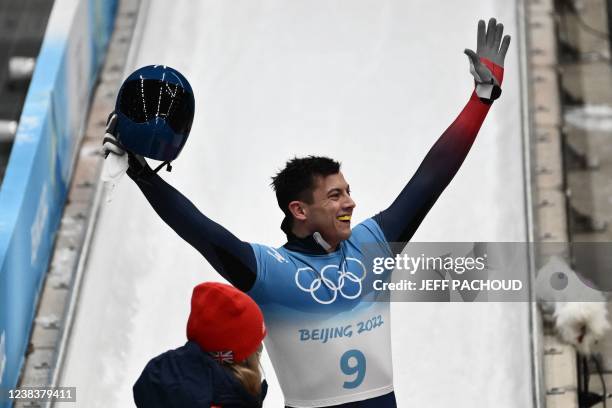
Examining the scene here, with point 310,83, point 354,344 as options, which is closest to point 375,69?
point 310,83

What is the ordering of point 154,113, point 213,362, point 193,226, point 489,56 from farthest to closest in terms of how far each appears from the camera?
point 489,56 → point 193,226 → point 154,113 → point 213,362

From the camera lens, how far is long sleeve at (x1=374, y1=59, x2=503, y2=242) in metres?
4.64

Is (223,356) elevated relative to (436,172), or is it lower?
lower

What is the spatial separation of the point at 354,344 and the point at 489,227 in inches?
81.0

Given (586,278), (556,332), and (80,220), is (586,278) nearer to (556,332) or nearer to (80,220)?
(556,332)

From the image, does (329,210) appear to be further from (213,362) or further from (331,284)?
(213,362)

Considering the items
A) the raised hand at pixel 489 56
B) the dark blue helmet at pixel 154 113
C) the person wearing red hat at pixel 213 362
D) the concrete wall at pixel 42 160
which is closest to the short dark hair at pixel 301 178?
the dark blue helmet at pixel 154 113

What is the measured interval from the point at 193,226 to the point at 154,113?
1.28 ft

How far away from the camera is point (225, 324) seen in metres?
3.56

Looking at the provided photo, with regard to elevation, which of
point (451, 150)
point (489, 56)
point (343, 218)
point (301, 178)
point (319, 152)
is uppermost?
point (319, 152)

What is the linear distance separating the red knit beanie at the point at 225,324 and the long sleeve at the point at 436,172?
1.17 m

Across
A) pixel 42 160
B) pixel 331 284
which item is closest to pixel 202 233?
pixel 331 284

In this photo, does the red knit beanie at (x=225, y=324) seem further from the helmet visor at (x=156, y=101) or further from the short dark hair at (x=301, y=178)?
the short dark hair at (x=301, y=178)

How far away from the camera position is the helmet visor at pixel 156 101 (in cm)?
418
